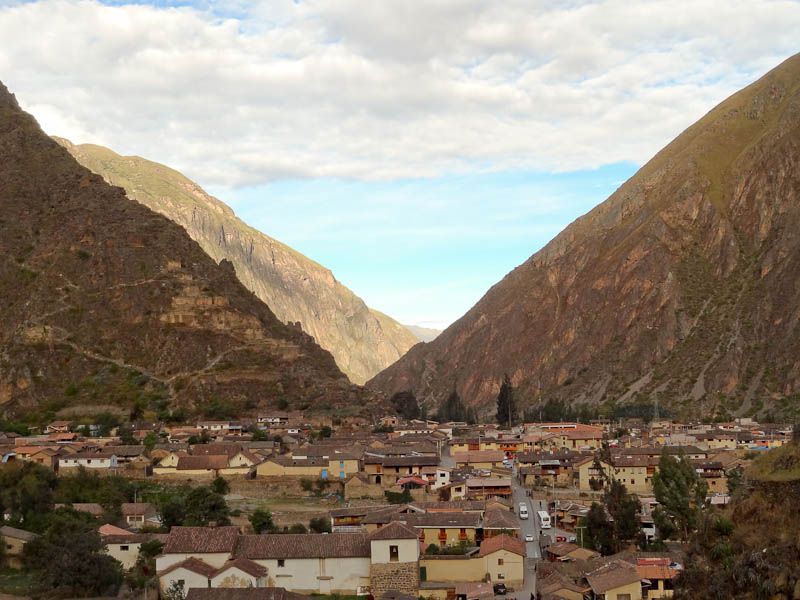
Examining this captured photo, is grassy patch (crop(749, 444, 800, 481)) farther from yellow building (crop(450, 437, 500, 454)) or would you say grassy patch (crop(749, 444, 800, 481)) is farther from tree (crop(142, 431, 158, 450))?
yellow building (crop(450, 437, 500, 454))

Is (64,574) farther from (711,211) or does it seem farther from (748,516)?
(711,211)

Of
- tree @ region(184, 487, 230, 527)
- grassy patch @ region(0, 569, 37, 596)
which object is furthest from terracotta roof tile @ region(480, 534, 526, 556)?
grassy patch @ region(0, 569, 37, 596)

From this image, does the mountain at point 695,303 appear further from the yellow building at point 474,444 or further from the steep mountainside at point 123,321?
the steep mountainside at point 123,321

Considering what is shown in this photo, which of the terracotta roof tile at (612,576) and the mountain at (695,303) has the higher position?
the mountain at (695,303)

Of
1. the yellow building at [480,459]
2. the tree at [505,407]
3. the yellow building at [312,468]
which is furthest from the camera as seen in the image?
the tree at [505,407]

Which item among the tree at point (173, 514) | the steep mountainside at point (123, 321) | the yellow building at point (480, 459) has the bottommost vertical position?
the tree at point (173, 514)

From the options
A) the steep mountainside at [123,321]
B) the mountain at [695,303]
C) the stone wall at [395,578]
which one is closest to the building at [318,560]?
the stone wall at [395,578]

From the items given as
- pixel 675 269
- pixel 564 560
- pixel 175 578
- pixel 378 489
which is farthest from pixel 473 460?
pixel 675 269
